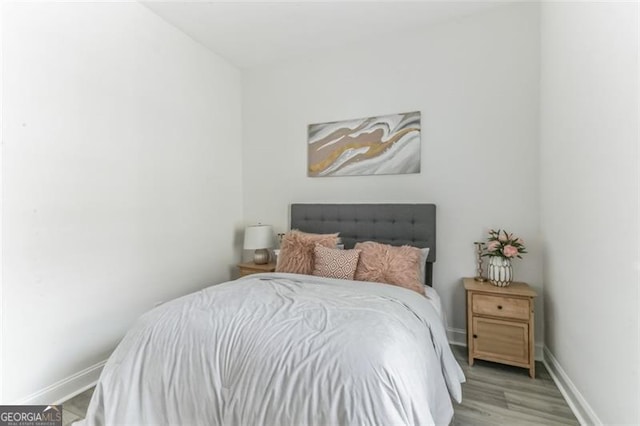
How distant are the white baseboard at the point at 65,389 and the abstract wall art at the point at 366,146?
2520 millimetres

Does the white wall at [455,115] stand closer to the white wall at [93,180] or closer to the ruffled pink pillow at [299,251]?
the ruffled pink pillow at [299,251]

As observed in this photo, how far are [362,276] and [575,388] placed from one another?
146cm

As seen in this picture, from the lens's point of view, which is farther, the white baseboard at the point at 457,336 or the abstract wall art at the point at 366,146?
the abstract wall art at the point at 366,146

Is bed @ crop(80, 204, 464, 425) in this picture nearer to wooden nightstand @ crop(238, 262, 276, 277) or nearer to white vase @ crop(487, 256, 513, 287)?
white vase @ crop(487, 256, 513, 287)

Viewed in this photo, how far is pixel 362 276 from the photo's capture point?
234cm

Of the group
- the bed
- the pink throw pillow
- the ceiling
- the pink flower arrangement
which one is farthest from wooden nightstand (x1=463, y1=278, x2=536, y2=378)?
the ceiling

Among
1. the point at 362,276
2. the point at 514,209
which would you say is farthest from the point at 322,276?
the point at 514,209

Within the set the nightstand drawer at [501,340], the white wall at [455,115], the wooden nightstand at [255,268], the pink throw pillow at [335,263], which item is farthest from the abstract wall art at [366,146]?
the nightstand drawer at [501,340]

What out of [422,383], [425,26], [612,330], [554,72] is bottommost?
[422,383]

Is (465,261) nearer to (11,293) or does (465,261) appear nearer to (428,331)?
(428,331)

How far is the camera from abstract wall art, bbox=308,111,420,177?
283cm

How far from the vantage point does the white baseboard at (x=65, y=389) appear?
1840 millimetres

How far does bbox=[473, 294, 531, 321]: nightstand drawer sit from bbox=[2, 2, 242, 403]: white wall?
2598 mm

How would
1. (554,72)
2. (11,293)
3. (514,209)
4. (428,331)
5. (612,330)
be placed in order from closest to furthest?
(612,330)
(428,331)
(11,293)
(554,72)
(514,209)
